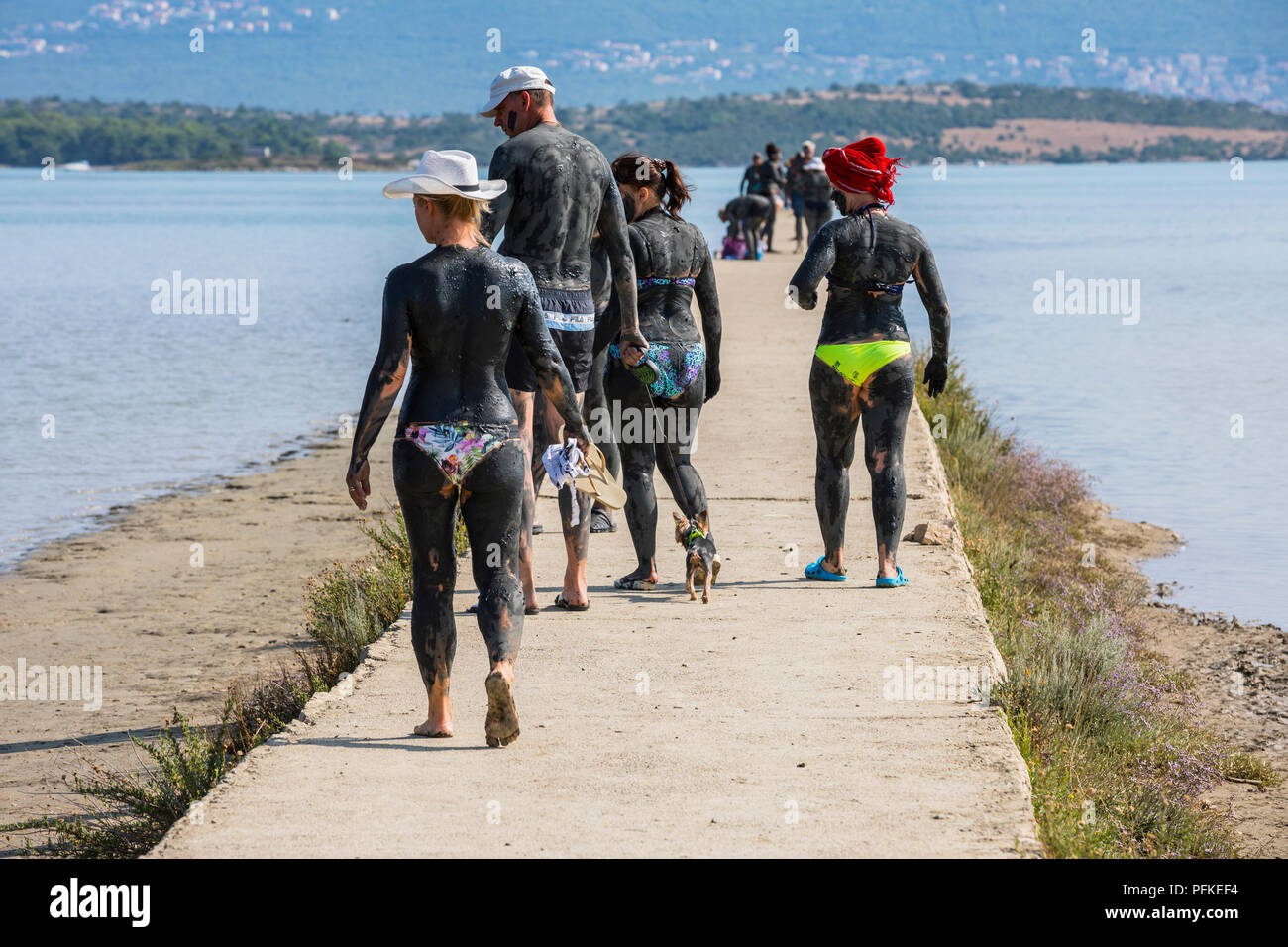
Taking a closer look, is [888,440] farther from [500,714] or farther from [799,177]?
[799,177]

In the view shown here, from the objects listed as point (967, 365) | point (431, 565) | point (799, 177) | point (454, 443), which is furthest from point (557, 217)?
point (799, 177)

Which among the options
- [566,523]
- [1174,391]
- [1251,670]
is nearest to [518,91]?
[566,523]

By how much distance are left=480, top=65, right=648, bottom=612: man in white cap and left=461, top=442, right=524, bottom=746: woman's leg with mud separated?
148 cm

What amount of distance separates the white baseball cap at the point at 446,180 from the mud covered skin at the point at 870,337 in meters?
2.57

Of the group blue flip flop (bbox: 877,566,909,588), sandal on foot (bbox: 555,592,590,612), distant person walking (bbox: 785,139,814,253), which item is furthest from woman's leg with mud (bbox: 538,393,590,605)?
distant person walking (bbox: 785,139,814,253)

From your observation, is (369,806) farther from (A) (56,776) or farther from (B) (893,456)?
(B) (893,456)

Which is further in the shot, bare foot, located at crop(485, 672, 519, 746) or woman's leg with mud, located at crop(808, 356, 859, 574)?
woman's leg with mud, located at crop(808, 356, 859, 574)

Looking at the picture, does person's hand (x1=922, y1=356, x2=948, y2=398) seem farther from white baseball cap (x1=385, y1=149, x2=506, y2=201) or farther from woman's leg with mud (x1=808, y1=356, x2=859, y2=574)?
white baseball cap (x1=385, y1=149, x2=506, y2=201)

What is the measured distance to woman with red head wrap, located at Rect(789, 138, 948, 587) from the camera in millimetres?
8258

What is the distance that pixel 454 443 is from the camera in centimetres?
582

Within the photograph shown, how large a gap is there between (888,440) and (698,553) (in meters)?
1.11

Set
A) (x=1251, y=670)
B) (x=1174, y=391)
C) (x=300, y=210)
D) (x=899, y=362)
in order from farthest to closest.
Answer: (x=300, y=210) → (x=1174, y=391) → (x=1251, y=670) → (x=899, y=362)

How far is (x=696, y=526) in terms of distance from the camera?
332 inches
